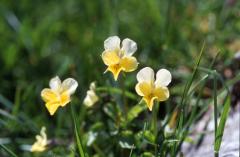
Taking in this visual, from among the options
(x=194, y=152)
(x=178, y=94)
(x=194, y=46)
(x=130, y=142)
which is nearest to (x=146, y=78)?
(x=130, y=142)

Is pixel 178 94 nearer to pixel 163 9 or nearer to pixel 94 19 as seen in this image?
pixel 163 9

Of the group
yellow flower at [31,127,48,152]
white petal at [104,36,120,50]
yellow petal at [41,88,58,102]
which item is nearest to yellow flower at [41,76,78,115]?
yellow petal at [41,88,58,102]

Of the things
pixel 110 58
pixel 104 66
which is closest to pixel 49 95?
pixel 110 58

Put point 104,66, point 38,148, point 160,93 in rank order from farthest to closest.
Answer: point 104,66 < point 38,148 < point 160,93

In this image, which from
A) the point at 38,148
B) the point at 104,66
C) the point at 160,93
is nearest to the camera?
the point at 160,93

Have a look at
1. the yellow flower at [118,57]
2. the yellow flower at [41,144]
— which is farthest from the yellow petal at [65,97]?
the yellow flower at [41,144]

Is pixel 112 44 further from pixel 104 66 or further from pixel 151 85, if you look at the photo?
pixel 104 66

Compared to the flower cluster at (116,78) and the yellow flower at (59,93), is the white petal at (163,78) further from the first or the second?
the yellow flower at (59,93)
